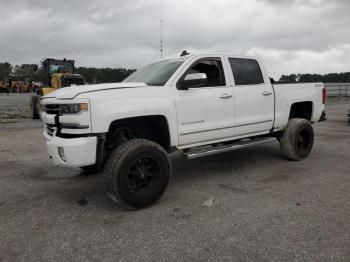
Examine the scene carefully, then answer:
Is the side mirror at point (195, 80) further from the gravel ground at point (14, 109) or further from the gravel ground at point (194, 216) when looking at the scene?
the gravel ground at point (14, 109)

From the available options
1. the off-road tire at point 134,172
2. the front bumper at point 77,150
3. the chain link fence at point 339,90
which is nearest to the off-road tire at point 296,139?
the off-road tire at point 134,172

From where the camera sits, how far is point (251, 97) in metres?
5.47

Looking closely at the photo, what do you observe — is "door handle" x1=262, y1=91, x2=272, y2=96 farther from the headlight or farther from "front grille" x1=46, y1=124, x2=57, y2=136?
"front grille" x1=46, y1=124, x2=57, y2=136

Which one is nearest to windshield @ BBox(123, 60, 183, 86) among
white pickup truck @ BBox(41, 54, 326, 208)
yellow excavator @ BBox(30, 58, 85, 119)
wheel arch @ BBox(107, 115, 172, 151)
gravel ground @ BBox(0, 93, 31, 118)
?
white pickup truck @ BBox(41, 54, 326, 208)

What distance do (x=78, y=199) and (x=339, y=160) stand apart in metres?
4.79

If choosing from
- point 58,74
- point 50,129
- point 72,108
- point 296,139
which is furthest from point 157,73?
point 58,74

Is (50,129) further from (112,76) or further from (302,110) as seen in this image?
(302,110)

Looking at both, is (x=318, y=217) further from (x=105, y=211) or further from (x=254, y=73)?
(x=254, y=73)

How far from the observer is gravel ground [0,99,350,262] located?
10.0ft

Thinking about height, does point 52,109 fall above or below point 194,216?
above

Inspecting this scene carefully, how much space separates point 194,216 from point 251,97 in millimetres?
2445

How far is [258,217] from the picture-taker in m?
3.75

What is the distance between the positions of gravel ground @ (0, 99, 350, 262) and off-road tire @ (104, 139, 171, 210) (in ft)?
0.58

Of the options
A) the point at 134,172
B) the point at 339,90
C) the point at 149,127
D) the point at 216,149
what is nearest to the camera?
the point at 134,172
